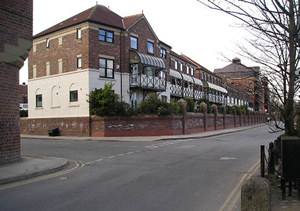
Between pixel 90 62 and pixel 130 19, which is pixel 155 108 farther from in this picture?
pixel 130 19

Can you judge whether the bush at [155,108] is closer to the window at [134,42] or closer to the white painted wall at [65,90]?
the white painted wall at [65,90]

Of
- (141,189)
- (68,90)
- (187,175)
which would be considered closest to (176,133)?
(68,90)

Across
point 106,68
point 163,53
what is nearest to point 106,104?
point 106,68

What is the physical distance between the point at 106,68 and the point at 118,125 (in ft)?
21.6

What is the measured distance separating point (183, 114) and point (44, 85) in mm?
15699

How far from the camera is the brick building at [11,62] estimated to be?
10891 mm

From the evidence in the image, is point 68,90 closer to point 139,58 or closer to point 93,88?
point 93,88

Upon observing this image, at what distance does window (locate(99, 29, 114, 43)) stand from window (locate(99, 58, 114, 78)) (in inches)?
80.0

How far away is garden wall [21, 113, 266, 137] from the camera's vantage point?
28078mm

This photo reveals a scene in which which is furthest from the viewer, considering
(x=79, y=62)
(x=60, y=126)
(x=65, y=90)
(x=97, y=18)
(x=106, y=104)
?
(x=65, y=90)

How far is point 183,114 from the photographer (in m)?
31.4

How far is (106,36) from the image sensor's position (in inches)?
1231

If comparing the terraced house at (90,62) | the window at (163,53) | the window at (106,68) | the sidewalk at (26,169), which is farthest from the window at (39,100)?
the sidewalk at (26,169)

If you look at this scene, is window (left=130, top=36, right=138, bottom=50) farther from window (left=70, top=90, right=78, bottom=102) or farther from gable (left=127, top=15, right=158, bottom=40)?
window (left=70, top=90, right=78, bottom=102)
